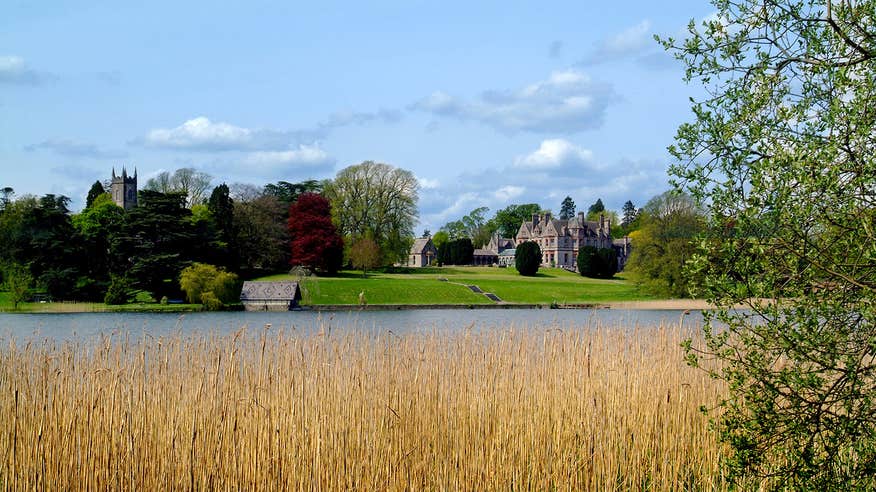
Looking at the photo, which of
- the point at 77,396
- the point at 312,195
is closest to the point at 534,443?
the point at 77,396

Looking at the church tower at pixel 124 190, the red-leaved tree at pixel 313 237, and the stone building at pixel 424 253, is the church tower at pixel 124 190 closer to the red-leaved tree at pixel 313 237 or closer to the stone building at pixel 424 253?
the red-leaved tree at pixel 313 237

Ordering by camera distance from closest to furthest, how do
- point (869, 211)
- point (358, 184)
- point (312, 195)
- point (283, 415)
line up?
point (869, 211)
point (283, 415)
point (312, 195)
point (358, 184)

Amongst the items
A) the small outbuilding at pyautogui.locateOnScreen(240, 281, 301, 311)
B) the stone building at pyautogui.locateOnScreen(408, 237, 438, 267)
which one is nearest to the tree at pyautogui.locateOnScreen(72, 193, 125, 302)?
the small outbuilding at pyautogui.locateOnScreen(240, 281, 301, 311)

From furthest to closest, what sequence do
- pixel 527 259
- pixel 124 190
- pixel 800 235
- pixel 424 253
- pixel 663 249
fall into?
pixel 424 253, pixel 124 190, pixel 527 259, pixel 663 249, pixel 800 235

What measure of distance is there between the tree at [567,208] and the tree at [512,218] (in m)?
17.6

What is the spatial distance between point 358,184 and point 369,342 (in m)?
58.3

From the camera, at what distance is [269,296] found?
120 feet

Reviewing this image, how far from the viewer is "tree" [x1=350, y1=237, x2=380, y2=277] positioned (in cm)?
5578

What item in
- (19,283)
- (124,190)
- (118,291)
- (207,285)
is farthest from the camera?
(124,190)

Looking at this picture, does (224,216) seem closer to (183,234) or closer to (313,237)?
(313,237)

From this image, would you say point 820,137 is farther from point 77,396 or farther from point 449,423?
point 77,396

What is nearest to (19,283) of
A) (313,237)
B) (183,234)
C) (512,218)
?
(183,234)

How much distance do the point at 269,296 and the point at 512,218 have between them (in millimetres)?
74381

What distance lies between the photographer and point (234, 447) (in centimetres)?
516
